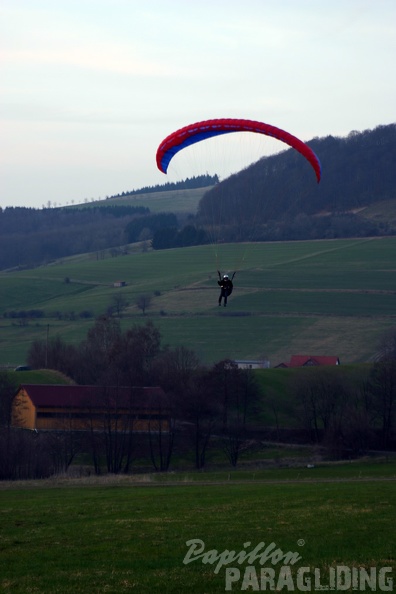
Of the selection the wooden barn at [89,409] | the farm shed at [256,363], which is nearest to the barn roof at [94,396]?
the wooden barn at [89,409]

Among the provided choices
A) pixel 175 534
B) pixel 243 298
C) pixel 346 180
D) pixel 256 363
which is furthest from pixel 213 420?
pixel 346 180

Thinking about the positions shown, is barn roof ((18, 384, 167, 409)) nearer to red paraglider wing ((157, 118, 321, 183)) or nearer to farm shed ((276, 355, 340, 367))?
farm shed ((276, 355, 340, 367))

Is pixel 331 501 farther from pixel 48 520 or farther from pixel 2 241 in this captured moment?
pixel 2 241

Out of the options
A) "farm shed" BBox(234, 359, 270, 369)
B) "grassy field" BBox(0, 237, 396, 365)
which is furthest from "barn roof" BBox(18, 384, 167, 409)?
"farm shed" BBox(234, 359, 270, 369)

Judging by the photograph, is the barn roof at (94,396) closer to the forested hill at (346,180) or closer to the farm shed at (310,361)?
the farm shed at (310,361)

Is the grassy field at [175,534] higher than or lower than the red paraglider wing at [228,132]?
lower

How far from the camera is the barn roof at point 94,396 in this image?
45.2 m

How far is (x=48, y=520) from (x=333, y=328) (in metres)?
57.9

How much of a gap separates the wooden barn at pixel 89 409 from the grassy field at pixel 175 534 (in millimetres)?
21323

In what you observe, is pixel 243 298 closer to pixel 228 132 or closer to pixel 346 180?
pixel 346 180

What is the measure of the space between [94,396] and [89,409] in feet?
5.26

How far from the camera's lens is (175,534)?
14.6 metres

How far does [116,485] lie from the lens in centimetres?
2647

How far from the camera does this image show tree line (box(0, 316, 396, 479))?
132ft
